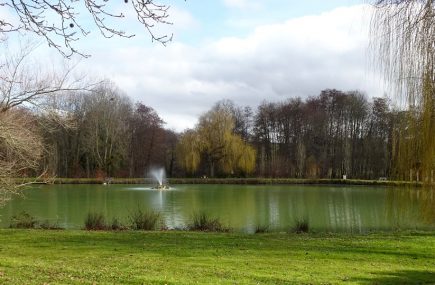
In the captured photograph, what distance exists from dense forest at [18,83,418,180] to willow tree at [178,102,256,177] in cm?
11

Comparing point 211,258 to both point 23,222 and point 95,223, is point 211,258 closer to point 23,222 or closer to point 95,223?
point 95,223

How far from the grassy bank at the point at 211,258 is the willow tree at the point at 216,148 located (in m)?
39.0

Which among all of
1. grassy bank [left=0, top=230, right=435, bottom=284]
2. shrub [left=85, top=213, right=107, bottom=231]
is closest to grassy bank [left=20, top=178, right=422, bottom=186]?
shrub [left=85, top=213, right=107, bottom=231]

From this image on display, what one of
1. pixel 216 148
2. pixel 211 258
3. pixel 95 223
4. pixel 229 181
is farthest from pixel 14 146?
pixel 216 148

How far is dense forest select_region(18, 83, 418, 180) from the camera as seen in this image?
5241 cm

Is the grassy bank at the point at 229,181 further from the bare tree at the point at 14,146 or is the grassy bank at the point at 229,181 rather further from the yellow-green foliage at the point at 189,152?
the bare tree at the point at 14,146

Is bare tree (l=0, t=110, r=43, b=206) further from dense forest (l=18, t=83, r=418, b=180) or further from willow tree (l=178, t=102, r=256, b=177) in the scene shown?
willow tree (l=178, t=102, r=256, b=177)

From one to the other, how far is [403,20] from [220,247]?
19.5 feet

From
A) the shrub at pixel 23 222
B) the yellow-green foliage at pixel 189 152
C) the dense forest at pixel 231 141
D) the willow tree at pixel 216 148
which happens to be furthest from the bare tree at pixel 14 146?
the willow tree at pixel 216 148

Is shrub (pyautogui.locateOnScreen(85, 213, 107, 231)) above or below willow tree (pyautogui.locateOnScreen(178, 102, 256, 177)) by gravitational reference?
below

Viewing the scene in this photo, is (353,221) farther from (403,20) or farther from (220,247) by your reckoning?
(403,20)

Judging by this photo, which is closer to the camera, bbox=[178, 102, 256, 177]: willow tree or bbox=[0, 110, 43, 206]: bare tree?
bbox=[0, 110, 43, 206]: bare tree

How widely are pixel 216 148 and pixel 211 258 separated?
145 feet

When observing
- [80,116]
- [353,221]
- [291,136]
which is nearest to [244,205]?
[353,221]
